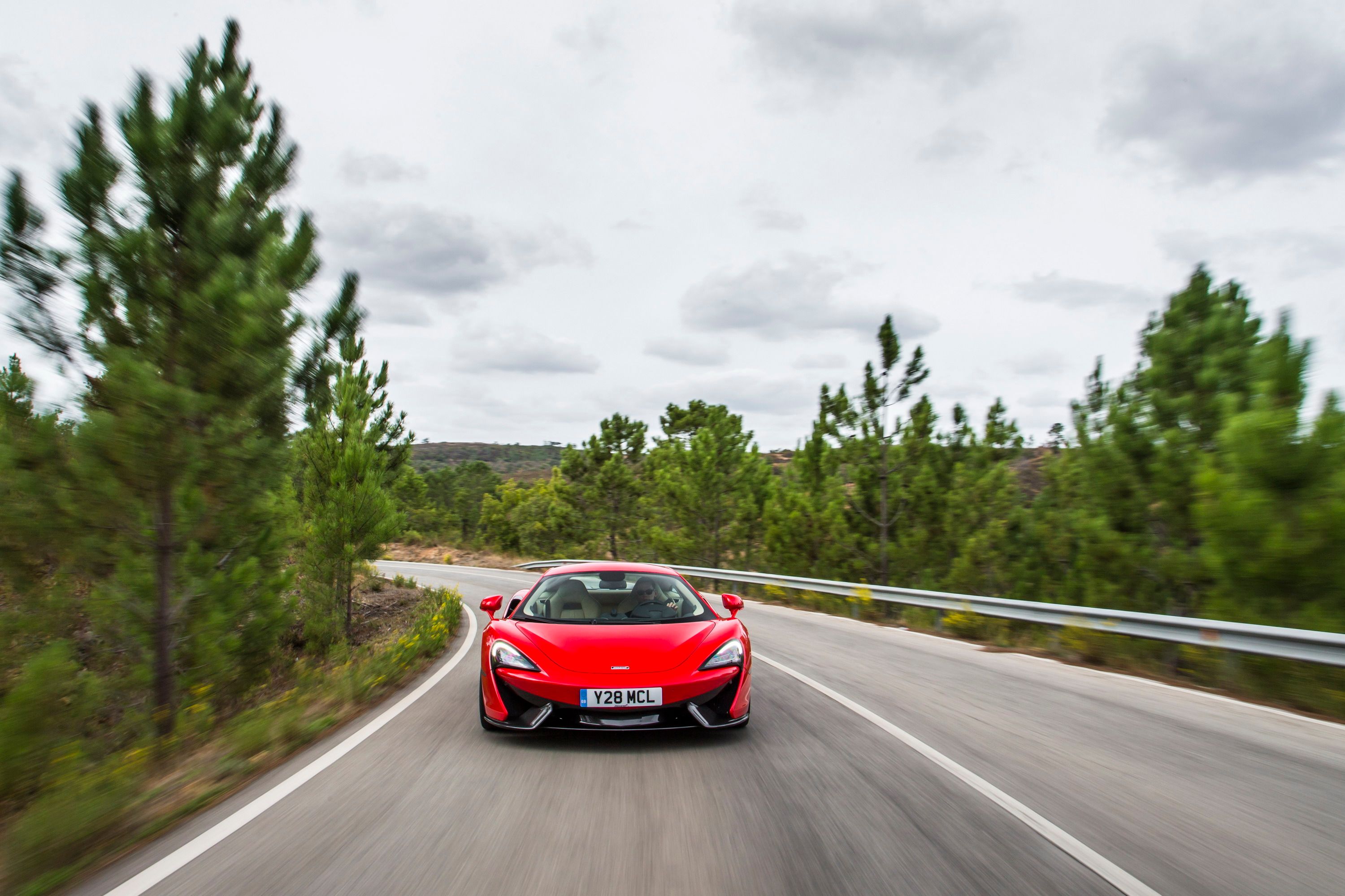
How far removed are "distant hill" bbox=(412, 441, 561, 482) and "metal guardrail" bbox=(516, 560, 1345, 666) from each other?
106 m

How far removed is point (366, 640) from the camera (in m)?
16.8

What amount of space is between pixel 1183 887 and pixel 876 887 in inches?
47.6

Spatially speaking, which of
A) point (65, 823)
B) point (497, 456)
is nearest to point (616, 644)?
point (65, 823)

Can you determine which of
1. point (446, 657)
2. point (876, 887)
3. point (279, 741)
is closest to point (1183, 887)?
point (876, 887)

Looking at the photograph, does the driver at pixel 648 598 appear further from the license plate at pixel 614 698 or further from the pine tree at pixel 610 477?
the pine tree at pixel 610 477

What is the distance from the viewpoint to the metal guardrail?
6.41 meters

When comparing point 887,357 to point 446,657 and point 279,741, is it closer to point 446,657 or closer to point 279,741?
point 446,657

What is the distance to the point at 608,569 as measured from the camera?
6.38 meters

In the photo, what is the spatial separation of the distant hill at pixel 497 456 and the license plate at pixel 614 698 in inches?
4449

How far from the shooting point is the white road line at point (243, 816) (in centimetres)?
293

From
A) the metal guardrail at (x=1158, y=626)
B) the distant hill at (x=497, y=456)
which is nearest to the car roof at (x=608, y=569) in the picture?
the metal guardrail at (x=1158, y=626)

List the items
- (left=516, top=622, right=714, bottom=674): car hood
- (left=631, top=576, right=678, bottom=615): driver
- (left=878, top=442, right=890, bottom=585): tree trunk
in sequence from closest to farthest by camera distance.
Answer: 1. (left=516, top=622, right=714, bottom=674): car hood
2. (left=631, top=576, right=678, bottom=615): driver
3. (left=878, top=442, right=890, bottom=585): tree trunk

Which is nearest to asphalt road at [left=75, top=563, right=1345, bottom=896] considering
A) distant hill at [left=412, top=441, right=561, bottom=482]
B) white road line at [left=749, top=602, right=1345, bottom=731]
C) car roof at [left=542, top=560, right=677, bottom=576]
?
white road line at [left=749, top=602, right=1345, bottom=731]

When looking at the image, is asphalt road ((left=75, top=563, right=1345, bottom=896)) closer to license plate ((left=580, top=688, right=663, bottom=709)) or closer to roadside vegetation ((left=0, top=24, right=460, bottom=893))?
license plate ((left=580, top=688, right=663, bottom=709))
